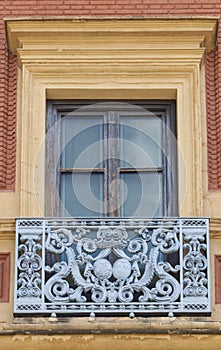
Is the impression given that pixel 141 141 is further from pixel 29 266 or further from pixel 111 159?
pixel 29 266

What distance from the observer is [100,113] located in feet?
44.5

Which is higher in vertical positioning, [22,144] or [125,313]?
[22,144]

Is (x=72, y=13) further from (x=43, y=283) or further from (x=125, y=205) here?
(x=43, y=283)

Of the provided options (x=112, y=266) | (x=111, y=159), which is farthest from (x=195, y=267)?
(x=111, y=159)

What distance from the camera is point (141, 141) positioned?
528 inches

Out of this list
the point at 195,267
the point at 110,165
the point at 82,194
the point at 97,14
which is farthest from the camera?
the point at 97,14

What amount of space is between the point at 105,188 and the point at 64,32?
60.8 inches

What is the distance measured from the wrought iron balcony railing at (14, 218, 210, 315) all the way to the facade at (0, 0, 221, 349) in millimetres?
12

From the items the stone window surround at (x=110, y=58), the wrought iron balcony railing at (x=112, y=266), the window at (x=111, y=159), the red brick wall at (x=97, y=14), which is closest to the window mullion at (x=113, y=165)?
the window at (x=111, y=159)

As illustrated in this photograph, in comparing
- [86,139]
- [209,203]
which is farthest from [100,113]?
[209,203]

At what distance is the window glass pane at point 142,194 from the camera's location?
516 inches

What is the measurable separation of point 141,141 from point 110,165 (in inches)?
15.7

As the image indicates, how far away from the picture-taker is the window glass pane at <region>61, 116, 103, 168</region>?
13.3 meters

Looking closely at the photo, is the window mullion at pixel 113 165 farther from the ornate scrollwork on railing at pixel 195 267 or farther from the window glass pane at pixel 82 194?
the ornate scrollwork on railing at pixel 195 267
